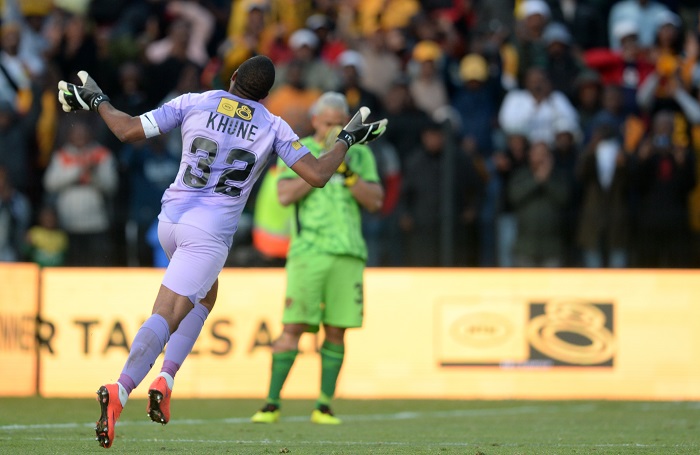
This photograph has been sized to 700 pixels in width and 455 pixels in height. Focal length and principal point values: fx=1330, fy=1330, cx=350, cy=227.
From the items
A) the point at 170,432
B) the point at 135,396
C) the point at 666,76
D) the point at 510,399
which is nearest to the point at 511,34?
the point at 666,76

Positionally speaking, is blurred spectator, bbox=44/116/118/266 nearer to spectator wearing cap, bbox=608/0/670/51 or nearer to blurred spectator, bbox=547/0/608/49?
blurred spectator, bbox=547/0/608/49

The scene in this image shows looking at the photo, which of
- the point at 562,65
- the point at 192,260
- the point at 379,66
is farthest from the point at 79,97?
the point at 562,65

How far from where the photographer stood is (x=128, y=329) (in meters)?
13.5

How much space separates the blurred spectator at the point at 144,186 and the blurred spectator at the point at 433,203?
9.04ft

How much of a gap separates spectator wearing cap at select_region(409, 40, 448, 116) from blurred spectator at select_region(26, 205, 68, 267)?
4654 mm

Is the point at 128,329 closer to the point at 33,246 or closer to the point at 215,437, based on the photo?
the point at 33,246

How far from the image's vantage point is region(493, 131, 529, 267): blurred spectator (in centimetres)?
1508

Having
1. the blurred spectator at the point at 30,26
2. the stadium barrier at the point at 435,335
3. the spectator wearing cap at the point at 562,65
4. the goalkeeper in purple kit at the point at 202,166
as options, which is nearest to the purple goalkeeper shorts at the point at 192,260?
the goalkeeper in purple kit at the point at 202,166

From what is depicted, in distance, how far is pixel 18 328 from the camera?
530 inches

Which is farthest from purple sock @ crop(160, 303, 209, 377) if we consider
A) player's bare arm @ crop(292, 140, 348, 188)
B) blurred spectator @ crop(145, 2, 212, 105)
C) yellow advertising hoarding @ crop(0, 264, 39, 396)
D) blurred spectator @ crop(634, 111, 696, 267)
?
blurred spectator @ crop(145, 2, 212, 105)

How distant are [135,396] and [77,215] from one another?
310 centimetres

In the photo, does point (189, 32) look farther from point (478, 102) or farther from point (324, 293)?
point (324, 293)

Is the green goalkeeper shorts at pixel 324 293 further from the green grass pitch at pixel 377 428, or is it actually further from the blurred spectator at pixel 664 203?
the blurred spectator at pixel 664 203

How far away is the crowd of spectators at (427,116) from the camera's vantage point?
1513cm
